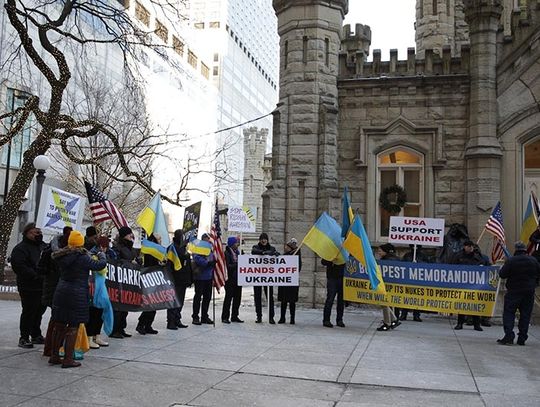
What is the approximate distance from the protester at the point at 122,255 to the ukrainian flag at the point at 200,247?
202 centimetres

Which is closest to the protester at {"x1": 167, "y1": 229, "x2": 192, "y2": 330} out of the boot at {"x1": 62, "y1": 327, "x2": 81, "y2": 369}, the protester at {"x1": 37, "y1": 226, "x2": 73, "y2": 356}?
the protester at {"x1": 37, "y1": 226, "x2": 73, "y2": 356}

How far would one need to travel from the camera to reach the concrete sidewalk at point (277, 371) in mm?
6031

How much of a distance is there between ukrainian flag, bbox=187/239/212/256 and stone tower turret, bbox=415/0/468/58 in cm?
1200

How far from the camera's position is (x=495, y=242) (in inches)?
566

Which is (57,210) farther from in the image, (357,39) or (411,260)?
(357,39)

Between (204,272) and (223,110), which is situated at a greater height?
(223,110)

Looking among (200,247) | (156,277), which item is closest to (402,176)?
(200,247)

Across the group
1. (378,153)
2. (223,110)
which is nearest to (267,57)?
(223,110)

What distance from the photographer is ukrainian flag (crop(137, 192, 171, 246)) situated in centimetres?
1079

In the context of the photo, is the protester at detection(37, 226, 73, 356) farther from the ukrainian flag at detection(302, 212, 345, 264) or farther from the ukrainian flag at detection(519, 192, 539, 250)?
the ukrainian flag at detection(519, 192, 539, 250)

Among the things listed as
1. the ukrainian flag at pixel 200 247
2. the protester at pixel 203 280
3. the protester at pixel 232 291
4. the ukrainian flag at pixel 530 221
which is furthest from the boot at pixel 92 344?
the ukrainian flag at pixel 530 221

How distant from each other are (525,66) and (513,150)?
2.25 metres

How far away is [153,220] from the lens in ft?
35.9

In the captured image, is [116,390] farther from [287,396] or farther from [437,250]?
[437,250]
